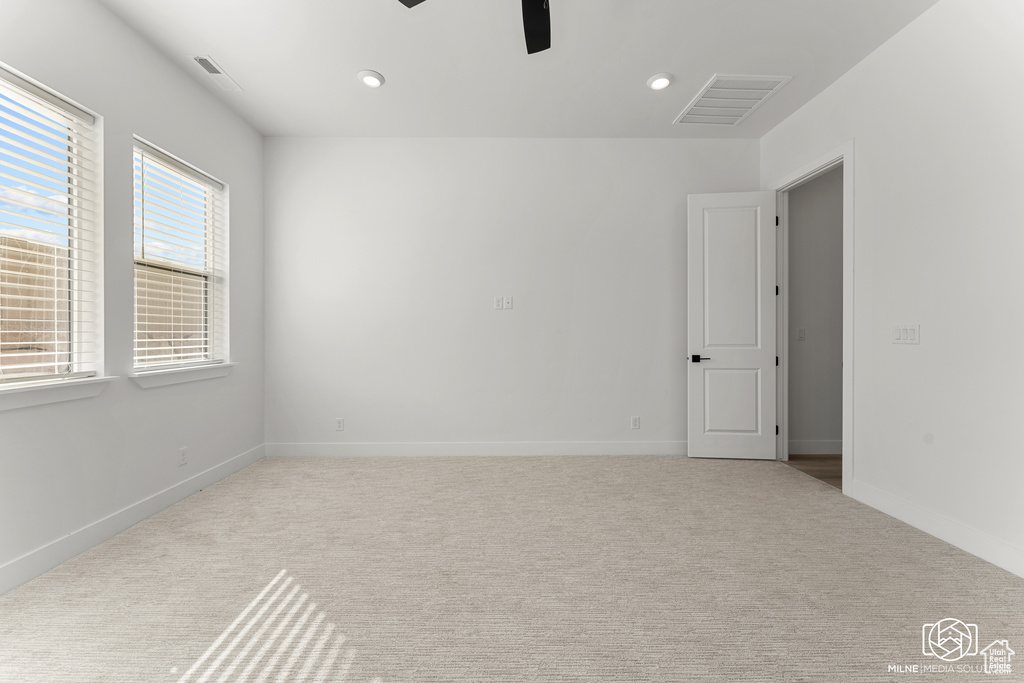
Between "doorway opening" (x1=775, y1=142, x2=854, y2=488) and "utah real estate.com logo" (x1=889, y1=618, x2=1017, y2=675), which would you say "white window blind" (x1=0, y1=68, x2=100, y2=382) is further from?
"doorway opening" (x1=775, y1=142, x2=854, y2=488)

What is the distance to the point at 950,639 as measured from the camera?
1663mm

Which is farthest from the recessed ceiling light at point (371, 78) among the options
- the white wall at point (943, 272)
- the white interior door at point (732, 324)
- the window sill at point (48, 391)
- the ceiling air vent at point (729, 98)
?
the white wall at point (943, 272)

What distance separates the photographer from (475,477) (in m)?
3.65

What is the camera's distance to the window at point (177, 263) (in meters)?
2.86

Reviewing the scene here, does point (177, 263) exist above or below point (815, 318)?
above

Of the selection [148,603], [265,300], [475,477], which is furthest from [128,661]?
[265,300]

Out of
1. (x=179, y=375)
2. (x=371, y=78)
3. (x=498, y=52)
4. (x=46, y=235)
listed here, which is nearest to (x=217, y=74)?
(x=371, y=78)

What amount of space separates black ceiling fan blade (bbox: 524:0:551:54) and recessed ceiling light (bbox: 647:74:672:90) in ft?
4.71

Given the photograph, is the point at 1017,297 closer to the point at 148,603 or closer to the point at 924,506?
the point at 924,506

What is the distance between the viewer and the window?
9.38ft

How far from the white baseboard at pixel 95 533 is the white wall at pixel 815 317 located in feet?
16.2

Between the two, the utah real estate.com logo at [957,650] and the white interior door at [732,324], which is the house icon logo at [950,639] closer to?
the utah real estate.com logo at [957,650]

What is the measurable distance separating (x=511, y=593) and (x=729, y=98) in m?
3.68

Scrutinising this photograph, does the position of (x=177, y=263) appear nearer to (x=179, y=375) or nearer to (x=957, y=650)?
(x=179, y=375)
